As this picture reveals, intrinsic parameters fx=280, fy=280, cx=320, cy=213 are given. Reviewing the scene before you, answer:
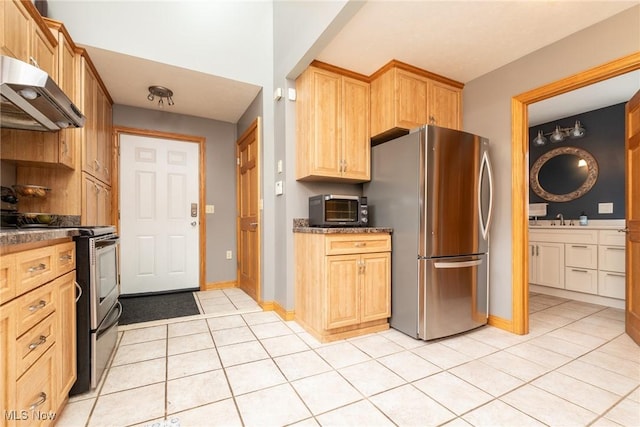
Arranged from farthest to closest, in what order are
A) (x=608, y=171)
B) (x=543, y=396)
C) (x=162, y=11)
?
(x=608, y=171) → (x=162, y=11) → (x=543, y=396)

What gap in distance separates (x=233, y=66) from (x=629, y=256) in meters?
3.97

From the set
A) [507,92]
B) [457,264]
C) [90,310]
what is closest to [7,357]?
[90,310]

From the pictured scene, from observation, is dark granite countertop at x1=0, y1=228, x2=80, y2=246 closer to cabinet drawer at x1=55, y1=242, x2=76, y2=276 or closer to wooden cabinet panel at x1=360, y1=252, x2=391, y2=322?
cabinet drawer at x1=55, y1=242, x2=76, y2=276

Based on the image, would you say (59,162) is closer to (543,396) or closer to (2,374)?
(2,374)

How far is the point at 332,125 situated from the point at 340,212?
0.81 m

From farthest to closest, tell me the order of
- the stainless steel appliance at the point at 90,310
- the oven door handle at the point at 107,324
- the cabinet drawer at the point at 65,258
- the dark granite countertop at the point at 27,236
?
the oven door handle at the point at 107,324 → the stainless steel appliance at the point at 90,310 → the cabinet drawer at the point at 65,258 → the dark granite countertop at the point at 27,236

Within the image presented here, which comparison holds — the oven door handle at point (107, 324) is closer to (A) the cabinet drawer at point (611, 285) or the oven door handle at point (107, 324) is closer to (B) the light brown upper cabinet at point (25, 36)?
(B) the light brown upper cabinet at point (25, 36)

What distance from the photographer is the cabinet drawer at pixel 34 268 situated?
40.2 inches


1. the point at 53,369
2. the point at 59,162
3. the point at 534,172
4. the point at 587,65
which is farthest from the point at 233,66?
the point at 534,172

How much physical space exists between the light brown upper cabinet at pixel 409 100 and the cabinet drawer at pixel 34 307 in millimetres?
2522

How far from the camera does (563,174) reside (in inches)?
155

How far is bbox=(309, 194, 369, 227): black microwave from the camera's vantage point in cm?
244

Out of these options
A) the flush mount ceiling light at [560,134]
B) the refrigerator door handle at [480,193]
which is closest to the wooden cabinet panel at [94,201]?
the refrigerator door handle at [480,193]

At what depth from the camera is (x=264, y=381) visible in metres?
1.65
